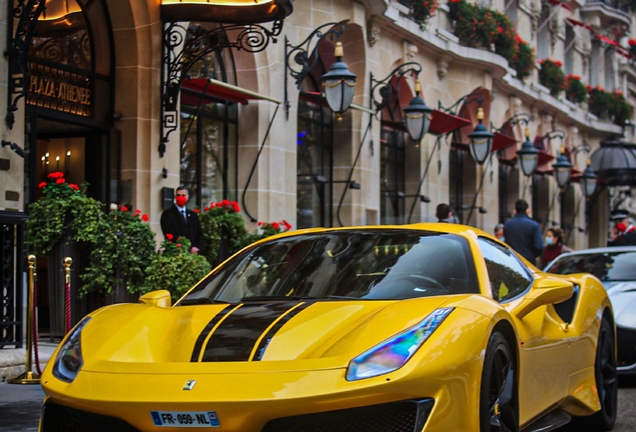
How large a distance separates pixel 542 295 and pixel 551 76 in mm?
27189

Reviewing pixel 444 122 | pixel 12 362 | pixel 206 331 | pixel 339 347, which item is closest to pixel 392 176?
pixel 444 122

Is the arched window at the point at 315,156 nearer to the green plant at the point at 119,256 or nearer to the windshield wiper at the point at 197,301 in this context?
the green plant at the point at 119,256

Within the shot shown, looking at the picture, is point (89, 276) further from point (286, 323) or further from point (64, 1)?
point (286, 323)

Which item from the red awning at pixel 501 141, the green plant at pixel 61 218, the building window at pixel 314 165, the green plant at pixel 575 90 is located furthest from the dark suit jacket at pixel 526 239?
the green plant at pixel 575 90

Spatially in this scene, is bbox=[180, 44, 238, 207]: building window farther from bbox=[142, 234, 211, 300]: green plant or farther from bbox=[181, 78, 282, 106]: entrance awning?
bbox=[142, 234, 211, 300]: green plant

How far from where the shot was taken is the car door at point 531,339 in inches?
211

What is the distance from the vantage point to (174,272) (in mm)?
10438

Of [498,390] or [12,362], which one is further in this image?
[12,362]

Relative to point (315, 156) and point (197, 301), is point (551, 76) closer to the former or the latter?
point (315, 156)

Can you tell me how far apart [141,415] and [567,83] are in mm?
30578

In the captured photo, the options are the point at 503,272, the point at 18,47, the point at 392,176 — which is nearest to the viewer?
the point at 503,272

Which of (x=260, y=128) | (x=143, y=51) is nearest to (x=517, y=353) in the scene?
(x=143, y=51)

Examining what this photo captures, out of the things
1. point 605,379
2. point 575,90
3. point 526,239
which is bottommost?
point 605,379

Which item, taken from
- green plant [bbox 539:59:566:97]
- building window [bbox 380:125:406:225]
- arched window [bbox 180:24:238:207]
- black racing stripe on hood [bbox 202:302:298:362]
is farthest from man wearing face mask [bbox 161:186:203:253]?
green plant [bbox 539:59:566:97]
